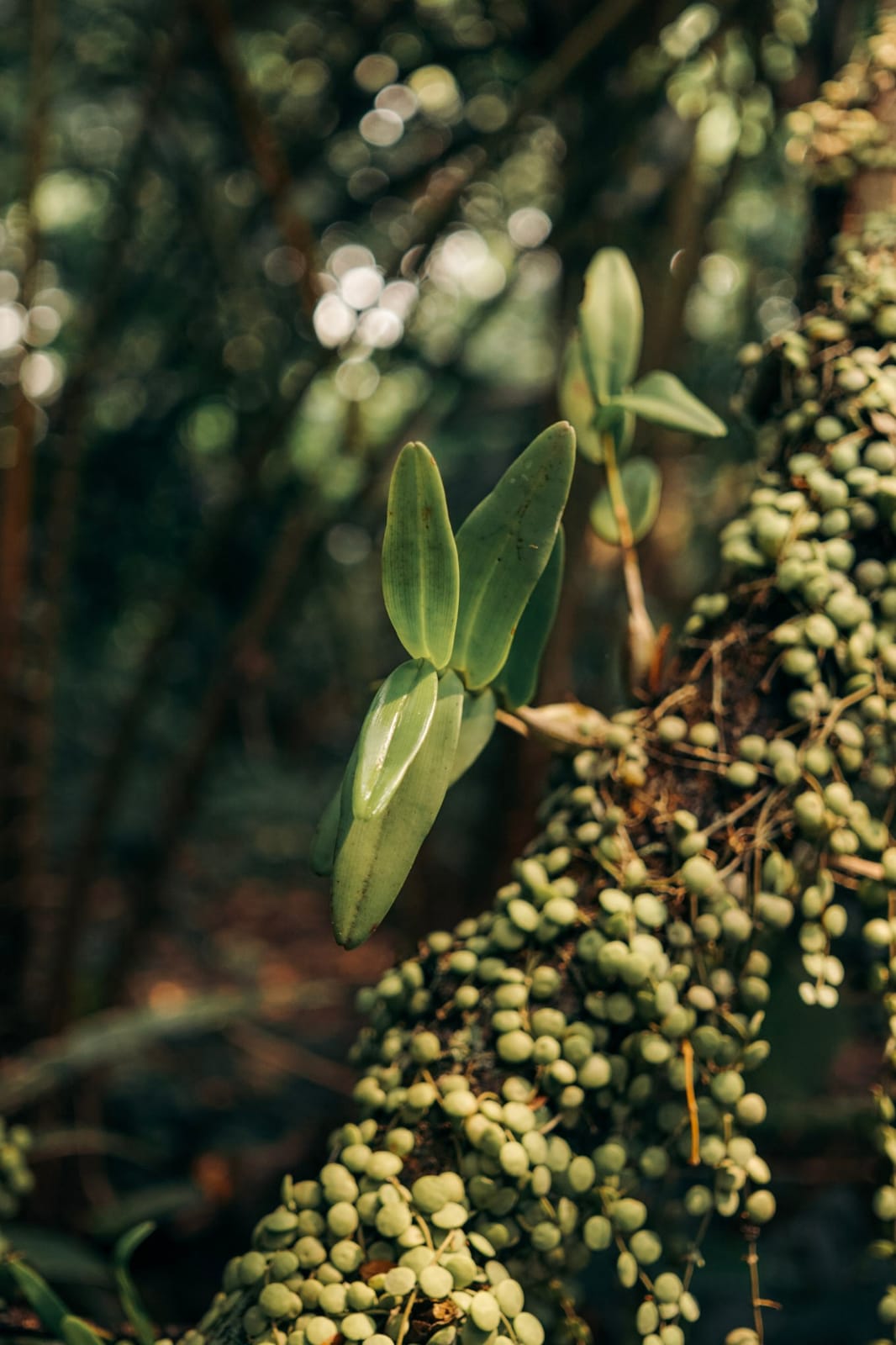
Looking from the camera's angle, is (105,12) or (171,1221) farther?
(105,12)

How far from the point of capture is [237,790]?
7.54 ft

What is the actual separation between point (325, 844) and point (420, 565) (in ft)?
0.46

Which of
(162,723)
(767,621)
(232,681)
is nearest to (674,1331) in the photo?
(767,621)

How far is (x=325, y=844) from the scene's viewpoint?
17.6 inches

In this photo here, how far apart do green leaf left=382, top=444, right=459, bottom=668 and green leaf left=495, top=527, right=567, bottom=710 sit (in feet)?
0.25

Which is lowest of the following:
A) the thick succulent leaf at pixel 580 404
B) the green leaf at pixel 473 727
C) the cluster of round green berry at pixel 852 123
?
the green leaf at pixel 473 727

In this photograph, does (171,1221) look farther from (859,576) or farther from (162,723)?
(162,723)

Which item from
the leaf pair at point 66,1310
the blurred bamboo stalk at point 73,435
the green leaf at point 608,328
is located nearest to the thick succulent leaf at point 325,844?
the leaf pair at point 66,1310

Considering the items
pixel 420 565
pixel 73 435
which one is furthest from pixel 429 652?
pixel 73 435

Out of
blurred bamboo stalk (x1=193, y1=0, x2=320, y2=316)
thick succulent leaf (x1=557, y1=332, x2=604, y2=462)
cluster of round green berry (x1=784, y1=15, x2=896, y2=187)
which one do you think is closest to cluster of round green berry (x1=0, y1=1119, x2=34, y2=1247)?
thick succulent leaf (x1=557, y1=332, x2=604, y2=462)

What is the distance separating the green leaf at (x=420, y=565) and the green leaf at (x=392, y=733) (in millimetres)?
13

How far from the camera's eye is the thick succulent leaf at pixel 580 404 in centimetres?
55

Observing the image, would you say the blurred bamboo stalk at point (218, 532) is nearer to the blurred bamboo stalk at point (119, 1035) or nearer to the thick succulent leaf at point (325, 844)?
the blurred bamboo stalk at point (119, 1035)

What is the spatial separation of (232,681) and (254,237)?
1.18 meters
